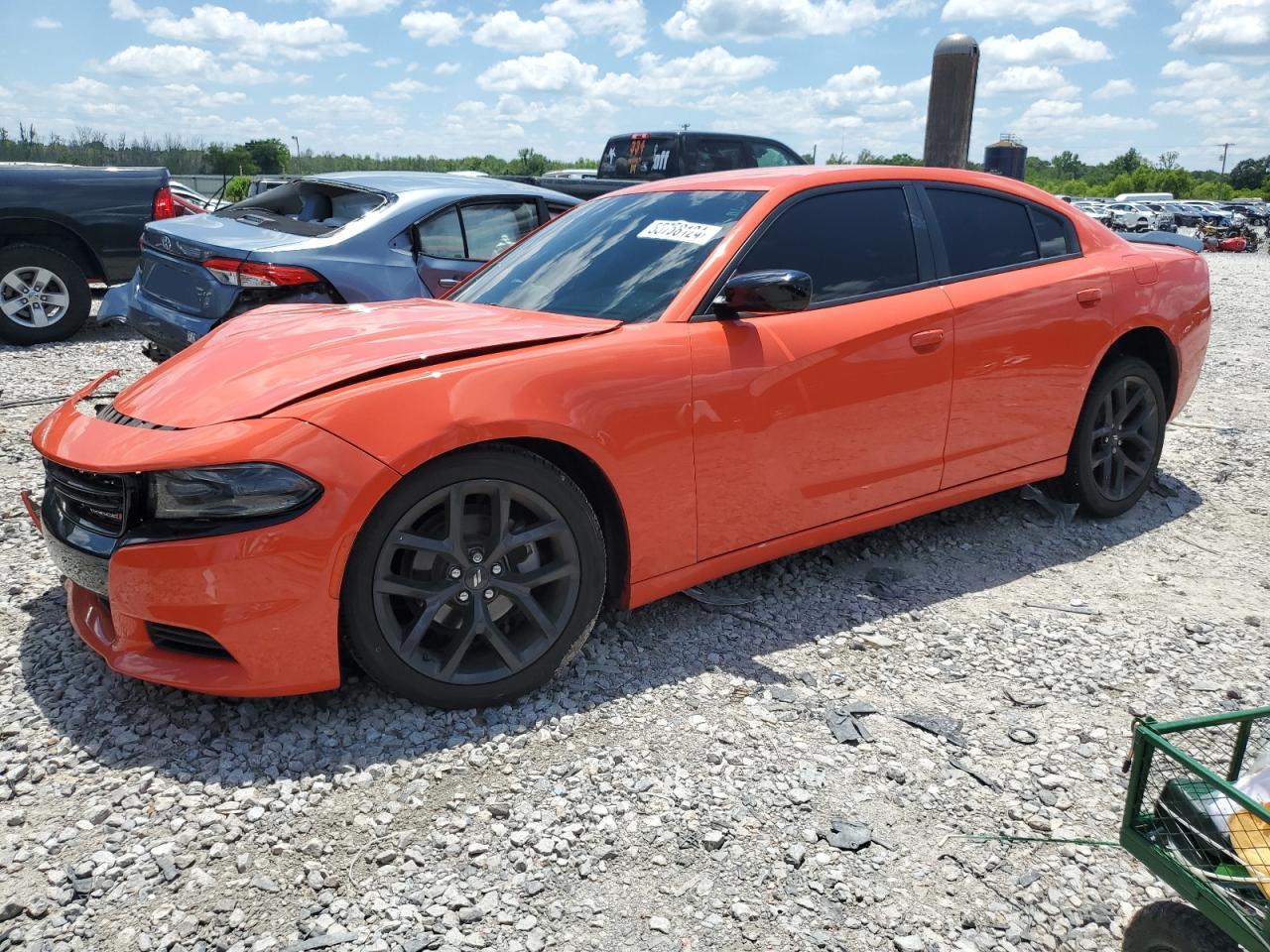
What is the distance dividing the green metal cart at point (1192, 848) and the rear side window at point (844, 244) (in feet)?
6.87

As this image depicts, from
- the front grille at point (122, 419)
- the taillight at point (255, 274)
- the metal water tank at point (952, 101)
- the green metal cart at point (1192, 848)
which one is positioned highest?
the metal water tank at point (952, 101)

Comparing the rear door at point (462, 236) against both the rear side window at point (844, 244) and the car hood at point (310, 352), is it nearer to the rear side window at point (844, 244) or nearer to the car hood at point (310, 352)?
the car hood at point (310, 352)

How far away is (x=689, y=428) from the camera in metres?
3.21

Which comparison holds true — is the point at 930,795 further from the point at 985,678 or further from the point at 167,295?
the point at 167,295

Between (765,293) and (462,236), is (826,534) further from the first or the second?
(462,236)

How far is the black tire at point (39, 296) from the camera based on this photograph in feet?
27.1

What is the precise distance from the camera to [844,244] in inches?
148

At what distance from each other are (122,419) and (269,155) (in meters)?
69.8

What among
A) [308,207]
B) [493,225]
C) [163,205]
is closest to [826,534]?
[493,225]

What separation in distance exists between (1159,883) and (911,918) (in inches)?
25.5

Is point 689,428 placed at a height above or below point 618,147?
below

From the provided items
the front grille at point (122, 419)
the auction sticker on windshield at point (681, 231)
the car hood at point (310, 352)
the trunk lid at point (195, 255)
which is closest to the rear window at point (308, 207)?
the trunk lid at point (195, 255)

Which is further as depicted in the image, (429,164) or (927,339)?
(429,164)

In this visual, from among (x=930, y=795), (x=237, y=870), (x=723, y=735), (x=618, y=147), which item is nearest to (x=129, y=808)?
(x=237, y=870)
